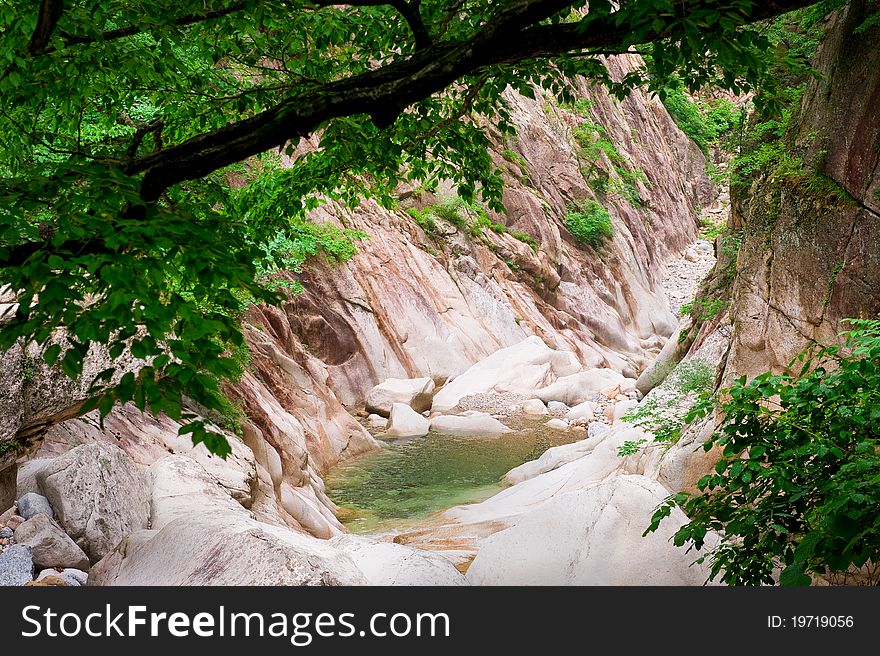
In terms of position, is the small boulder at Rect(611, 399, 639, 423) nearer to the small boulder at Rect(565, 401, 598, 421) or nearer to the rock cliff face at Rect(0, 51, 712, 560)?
the small boulder at Rect(565, 401, 598, 421)

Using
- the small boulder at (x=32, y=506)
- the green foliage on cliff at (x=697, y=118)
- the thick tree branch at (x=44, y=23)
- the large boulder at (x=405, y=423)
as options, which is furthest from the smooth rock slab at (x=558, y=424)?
the green foliage on cliff at (x=697, y=118)

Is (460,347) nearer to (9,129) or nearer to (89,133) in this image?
(89,133)

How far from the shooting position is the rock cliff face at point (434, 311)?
29.9ft

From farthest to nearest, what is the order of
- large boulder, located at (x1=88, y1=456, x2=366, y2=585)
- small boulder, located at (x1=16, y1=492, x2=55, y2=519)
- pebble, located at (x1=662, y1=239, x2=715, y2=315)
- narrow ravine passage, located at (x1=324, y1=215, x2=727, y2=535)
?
pebble, located at (x1=662, y1=239, x2=715, y2=315) < narrow ravine passage, located at (x1=324, y1=215, x2=727, y2=535) < small boulder, located at (x1=16, y1=492, x2=55, y2=519) < large boulder, located at (x1=88, y1=456, x2=366, y2=585)

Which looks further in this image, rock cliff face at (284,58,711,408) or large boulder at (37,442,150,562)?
rock cliff face at (284,58,711,408)

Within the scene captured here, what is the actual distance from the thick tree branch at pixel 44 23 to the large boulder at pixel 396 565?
478cm

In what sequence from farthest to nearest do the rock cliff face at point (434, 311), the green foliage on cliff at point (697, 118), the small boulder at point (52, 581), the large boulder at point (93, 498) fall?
1. the green foliage on cliff at point (697, 118)
2. the rock cliff face at point (434, 311)
3. the large boulder at point (93, 498)
4. the small boulder at point (52, 581)

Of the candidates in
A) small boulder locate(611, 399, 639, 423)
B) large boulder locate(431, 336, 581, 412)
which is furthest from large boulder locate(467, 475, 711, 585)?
large boulder locate(431, 336, 581, 412)

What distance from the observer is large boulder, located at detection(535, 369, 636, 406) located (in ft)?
77.2

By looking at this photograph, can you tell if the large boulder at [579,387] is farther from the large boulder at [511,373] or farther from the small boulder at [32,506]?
the small boulder at [32,506]

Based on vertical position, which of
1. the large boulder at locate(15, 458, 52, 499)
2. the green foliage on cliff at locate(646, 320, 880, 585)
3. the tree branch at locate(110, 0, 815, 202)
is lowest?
the green foliage on cliff at locate(646, 320, 880, 585)

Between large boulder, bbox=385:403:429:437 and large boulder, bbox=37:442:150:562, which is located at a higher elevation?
large boulder, bbox=385:403:429:437

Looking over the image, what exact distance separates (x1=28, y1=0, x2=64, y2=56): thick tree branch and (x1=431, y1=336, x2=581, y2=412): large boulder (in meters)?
19.0

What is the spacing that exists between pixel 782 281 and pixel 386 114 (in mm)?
7065
